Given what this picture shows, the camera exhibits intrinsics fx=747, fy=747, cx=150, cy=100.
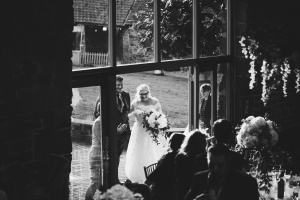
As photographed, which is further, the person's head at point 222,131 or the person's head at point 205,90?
the person's head at point 205,90

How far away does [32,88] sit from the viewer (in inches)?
299

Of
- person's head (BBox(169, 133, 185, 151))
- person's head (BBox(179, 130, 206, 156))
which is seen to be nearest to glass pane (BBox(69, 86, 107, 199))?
person's head (BBox(169, 133, 185, 151))

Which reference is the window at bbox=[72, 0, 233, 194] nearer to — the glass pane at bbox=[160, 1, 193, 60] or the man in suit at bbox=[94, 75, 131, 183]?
the glass pane at bbox=[160, 1, 193, 60]

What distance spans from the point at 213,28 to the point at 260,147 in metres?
3.18

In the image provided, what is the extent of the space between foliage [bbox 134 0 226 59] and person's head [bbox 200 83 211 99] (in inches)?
18.0

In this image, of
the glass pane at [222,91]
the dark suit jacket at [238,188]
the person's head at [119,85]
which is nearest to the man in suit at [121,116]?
the person's head at [119,85]

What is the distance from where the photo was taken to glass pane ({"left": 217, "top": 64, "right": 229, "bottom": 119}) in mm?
10969

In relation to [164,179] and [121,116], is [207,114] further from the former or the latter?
[164,179]

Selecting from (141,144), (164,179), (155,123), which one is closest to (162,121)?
(155,123)

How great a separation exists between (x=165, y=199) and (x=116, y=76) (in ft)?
8.36

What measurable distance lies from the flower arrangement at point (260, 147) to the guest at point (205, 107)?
264 centimetres

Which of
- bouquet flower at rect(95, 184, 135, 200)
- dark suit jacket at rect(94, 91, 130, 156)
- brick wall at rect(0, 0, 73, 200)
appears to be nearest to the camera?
bouquet flower at rect(95, 184, 135, 200)

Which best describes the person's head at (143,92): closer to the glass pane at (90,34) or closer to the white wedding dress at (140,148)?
the white wedding dress at (140,148)

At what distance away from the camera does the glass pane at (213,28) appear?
10453 mm
